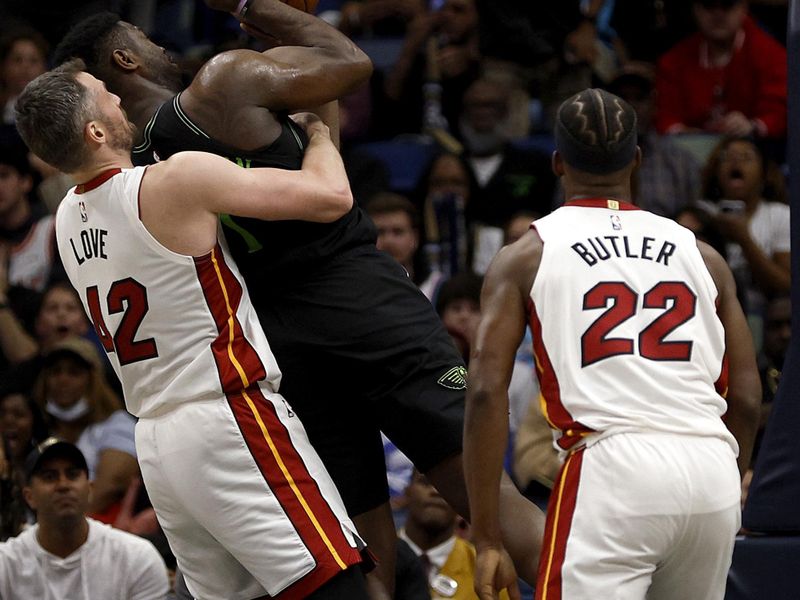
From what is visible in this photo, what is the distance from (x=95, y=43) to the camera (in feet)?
14.6

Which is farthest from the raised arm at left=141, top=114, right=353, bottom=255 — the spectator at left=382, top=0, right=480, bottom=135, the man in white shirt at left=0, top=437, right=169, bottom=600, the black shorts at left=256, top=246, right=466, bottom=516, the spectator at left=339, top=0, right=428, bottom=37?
the spectator at left=339, top=0, right=428, bottom=37

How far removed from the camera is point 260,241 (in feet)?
14.0

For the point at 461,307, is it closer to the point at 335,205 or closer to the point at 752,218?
the point at 752,218

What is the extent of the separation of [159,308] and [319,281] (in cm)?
57

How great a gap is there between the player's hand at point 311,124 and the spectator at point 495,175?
4116 millimetres

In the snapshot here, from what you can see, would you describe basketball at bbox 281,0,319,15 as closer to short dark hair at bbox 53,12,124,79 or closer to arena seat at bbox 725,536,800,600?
short dark hair at bbox 53,12,124,79

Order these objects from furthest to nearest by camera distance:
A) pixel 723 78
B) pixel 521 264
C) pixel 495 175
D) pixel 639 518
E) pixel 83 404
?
1. pixel 723 78
2. pixel 495 175
3. pixel 83 404
4. pixel 521 264
5. pixel 639 518

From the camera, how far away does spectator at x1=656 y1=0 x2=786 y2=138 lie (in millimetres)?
9109

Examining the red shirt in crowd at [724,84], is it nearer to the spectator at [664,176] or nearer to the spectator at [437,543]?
the spectator at [664,176]

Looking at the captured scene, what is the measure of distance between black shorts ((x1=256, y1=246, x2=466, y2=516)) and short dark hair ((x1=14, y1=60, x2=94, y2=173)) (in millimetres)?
722

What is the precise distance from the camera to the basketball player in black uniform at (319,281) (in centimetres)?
418

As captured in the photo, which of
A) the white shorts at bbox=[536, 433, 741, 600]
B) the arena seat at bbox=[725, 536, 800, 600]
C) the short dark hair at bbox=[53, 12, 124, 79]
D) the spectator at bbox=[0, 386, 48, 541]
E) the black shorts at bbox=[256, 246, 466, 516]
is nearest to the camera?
the white shorts at bbox=[536, 433, 741, 600]

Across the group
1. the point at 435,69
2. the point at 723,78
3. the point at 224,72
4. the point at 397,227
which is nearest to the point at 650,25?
the point at 723,78

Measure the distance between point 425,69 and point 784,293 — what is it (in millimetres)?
3024
